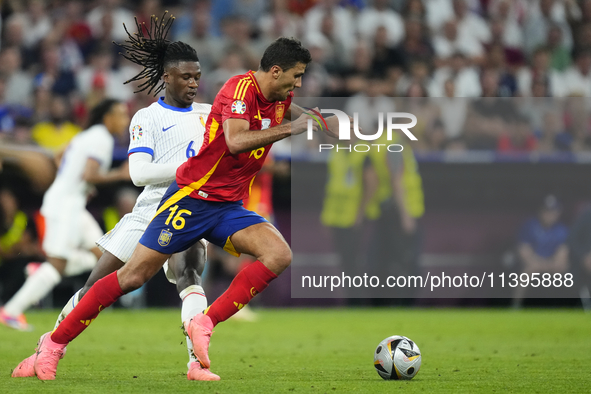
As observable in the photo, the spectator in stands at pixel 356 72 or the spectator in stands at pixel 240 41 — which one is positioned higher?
the spectator in stands at pixel 240 41

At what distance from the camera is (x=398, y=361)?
5664mm

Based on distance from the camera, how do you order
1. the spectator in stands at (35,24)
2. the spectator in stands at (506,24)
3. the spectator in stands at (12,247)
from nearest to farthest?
the spectator in stands at (12,247)
the spectator in stands at (35,24)
the spectator in stands at (506,24)

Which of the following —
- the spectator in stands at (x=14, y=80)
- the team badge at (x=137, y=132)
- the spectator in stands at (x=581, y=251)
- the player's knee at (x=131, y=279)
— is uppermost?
the team badge at (x=137, y=132)

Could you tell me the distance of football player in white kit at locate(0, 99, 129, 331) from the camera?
31.6 feet

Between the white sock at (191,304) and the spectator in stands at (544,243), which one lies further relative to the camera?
the spectator in stands at (544,243)

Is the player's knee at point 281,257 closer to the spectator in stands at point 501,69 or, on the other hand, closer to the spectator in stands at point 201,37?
the spectator in stands at point 201,37

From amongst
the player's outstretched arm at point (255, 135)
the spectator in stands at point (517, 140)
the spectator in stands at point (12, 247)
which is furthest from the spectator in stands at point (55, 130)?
the player's outstretched arm at point (255, 135)

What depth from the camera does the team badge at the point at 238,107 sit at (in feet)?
16.9

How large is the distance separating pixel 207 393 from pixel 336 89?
9540 mm

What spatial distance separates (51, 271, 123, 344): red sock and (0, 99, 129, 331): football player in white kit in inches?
164

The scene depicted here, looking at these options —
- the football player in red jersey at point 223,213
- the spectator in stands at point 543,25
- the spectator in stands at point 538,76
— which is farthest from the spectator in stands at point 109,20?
the football player in red jersey at point 223,213

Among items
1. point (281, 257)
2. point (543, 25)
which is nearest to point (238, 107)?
point (281, 257)

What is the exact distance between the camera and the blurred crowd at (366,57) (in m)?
13.2

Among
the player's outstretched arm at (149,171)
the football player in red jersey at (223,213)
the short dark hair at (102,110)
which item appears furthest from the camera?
the short dark hair at (102,110)
